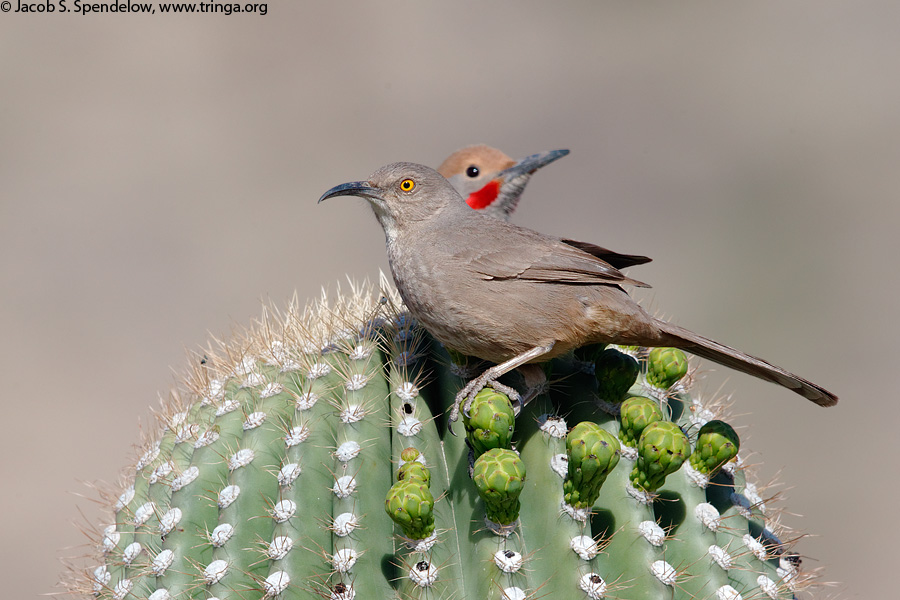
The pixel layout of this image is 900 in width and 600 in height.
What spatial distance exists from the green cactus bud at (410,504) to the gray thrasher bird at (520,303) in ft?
1.08

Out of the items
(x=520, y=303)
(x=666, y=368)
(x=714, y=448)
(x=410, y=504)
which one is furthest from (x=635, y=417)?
(x=410, y=504)

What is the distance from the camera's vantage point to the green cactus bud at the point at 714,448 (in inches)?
98.6

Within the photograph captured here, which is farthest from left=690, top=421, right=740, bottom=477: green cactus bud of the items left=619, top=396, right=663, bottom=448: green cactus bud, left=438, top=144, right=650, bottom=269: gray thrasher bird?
left=438, top=144, right=650, bottom=269: gray thrasher bird

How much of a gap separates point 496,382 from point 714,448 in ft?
2.33

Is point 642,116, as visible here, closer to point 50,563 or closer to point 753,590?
point 50,563

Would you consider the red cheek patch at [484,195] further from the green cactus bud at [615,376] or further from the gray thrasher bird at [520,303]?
the green cactus bud at [615,376]

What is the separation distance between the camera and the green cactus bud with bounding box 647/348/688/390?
9.20 ft

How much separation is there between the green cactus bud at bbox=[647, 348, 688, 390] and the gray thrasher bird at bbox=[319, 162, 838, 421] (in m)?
0.05

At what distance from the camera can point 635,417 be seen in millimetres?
2424

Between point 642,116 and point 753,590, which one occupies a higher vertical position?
point 642,116

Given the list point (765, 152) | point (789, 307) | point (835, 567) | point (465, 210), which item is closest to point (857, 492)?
point (835, 567)

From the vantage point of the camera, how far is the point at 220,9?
12203 mm

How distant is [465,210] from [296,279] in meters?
6.80

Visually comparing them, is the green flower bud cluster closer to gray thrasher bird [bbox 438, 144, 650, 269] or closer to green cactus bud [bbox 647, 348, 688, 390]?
green cactus bud [bbox 647, 348, 688, 390]
